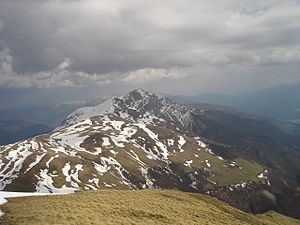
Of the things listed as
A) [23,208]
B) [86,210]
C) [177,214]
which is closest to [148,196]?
[177,214]

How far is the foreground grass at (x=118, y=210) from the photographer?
43469 millimetres

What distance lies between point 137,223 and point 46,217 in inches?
419

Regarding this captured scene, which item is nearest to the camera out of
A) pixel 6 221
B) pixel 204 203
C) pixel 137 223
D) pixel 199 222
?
pixel 6 221

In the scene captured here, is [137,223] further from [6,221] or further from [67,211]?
[6,221]

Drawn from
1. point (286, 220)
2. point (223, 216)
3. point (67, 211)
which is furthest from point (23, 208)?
point (286, 220)

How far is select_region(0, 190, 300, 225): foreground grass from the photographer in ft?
143

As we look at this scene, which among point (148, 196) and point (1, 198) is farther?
point (148, 196)

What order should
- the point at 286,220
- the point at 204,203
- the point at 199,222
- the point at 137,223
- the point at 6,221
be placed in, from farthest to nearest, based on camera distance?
the point at 286,220 < the point at 204,203 < the point at 199,222 < the point at 137,223 < the point at 6,221

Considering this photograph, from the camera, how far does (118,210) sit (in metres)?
51.2

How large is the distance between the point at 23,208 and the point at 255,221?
142ft

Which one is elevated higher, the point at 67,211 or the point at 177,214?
the point at 67,211

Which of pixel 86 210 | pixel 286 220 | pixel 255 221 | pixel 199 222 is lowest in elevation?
pixel 286 220

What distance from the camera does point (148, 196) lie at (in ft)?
213

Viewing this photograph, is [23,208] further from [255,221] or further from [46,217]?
[255,221]
